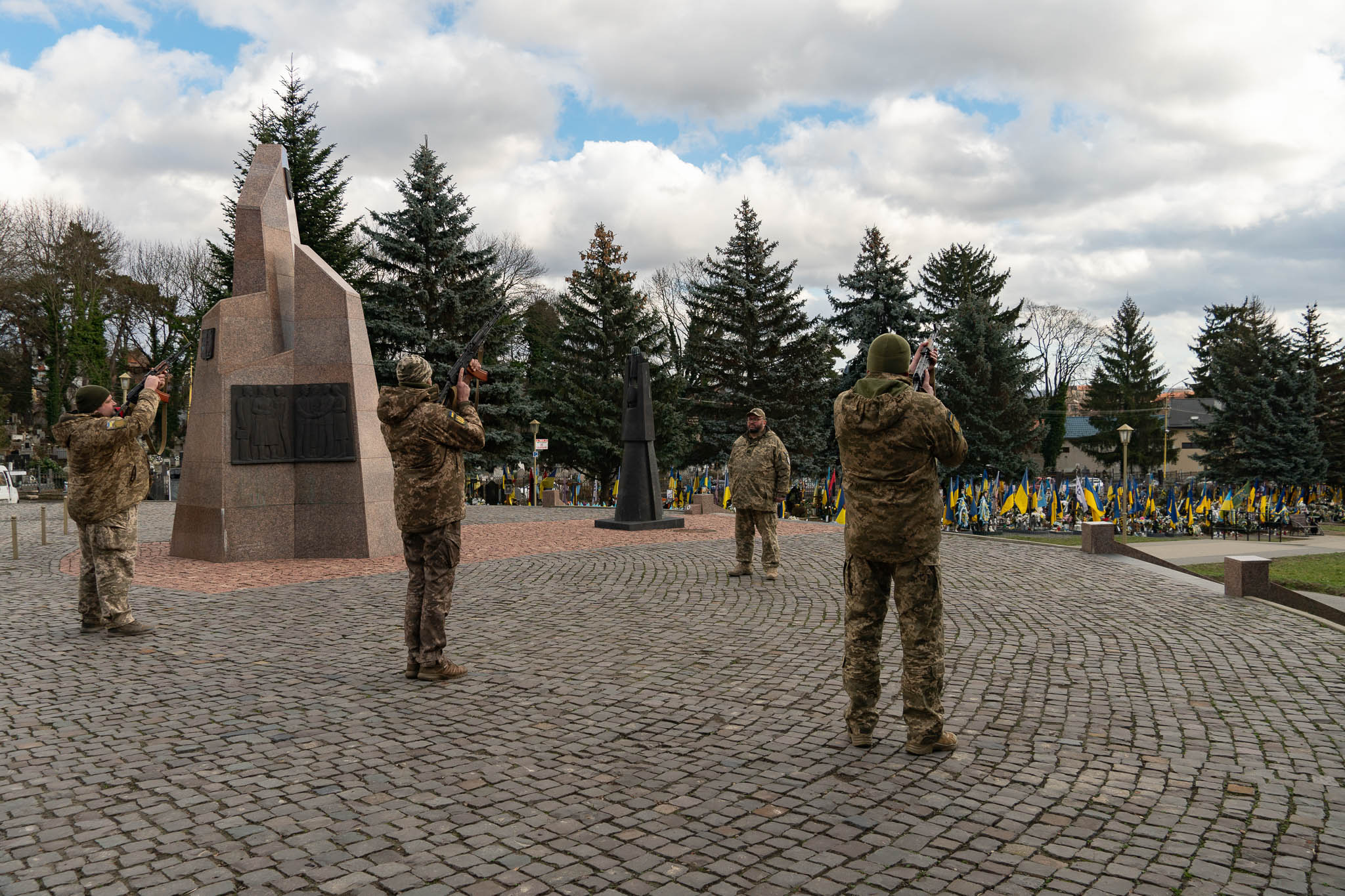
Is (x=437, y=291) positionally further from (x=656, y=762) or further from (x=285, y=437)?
(x=656, y=762)

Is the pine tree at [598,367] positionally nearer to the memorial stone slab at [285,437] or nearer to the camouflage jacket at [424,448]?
the memorial stone slab at [285,437]

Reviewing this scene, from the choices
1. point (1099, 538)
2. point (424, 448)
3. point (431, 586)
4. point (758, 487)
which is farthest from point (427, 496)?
point (1099, 538)

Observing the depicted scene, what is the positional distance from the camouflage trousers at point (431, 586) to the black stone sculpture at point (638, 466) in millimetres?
10550

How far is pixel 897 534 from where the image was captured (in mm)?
4336

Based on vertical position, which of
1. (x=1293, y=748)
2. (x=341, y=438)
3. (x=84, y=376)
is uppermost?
(x=84, y=376)

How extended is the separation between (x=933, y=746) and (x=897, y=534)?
106 centimetres

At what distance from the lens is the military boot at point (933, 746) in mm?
4273

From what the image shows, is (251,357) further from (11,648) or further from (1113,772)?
(1113,772)

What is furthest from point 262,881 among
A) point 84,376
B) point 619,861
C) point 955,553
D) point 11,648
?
point 84,376

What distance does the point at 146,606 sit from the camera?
327 inches

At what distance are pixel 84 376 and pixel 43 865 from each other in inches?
1763

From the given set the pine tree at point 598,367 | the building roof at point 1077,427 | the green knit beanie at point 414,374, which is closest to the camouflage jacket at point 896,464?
the green knit beanie at point 414,374

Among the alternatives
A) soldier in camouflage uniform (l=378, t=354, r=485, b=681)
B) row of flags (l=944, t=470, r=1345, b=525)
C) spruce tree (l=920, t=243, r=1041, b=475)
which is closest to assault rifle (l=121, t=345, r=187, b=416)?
soldier in camouflage uniform (l=378, t=354, r=485, b=681)

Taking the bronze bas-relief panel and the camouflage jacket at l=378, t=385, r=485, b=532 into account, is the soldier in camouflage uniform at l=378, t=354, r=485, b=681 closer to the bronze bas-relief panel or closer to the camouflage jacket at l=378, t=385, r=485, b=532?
the camouflage jacket at l=378, t=385, r=485, b=532
